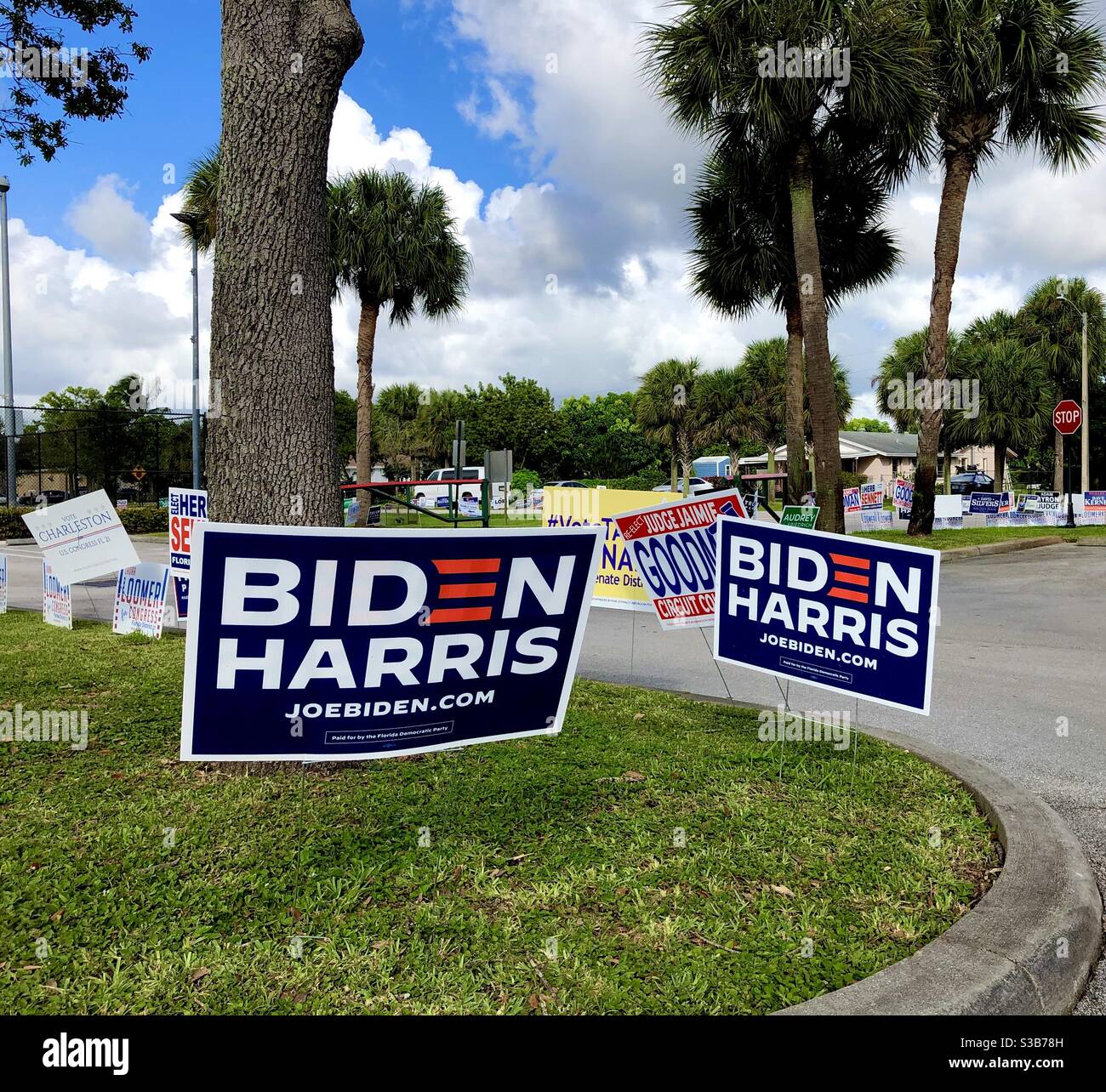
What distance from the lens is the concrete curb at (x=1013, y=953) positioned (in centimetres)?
248

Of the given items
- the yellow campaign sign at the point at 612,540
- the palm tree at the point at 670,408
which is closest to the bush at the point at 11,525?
the yellow campaign sign at the point at 612,540

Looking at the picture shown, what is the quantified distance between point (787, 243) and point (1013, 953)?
1953 centimetres

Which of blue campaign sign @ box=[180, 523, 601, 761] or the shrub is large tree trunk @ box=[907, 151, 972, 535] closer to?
blue campaign sign @ box=[180, 523, 601, 761]

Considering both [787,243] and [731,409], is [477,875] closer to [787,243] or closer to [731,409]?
[787,243]

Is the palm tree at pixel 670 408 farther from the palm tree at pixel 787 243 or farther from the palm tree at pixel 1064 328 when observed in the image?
the palm tree at pixel 787 243

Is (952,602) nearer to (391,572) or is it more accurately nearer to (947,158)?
(391,572)

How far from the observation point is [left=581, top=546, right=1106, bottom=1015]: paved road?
4.66 m

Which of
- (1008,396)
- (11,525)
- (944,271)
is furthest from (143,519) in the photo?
(1008,396)

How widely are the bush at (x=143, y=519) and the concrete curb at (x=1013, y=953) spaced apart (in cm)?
2871

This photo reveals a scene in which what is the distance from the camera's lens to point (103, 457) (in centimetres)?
3147

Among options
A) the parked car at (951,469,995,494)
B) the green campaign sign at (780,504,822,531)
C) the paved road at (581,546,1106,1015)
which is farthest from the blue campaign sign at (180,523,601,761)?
the parked car at (951,469,995,494)

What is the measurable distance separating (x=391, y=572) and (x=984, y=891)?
2436mm

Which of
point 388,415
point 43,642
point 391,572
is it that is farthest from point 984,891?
point 388,415
